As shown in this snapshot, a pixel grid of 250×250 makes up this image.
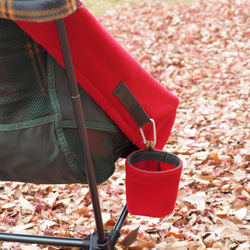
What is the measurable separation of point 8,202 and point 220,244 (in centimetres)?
142

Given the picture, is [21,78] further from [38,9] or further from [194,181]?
[194,181]

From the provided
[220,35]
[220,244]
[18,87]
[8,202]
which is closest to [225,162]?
[220,244]

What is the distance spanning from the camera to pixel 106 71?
1084mm

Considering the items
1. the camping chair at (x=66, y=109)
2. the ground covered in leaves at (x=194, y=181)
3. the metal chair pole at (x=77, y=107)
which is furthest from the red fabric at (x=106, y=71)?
the ground covered in leaves at (x=194, y=181)

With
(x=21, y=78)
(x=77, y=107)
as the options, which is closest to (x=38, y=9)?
(x=77, y=107)

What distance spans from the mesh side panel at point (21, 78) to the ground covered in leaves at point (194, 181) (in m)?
0.97

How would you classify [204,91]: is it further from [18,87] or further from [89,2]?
[89,2]

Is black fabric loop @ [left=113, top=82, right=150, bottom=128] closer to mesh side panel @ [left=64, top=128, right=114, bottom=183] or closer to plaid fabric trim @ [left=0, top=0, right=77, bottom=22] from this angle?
mesh side panel @ [left=64, top=128, right=114, bottom=183]

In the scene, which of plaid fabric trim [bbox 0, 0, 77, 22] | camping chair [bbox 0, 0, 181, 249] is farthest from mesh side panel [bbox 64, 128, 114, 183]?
plaid fabric trim [bbox 0, 0, 77, 22]

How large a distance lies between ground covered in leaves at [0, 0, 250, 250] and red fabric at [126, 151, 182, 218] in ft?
1.94

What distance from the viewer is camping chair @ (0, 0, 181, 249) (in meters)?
1.04

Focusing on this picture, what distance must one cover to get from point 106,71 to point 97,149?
27 centimetres

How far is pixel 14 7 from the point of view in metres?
0.75

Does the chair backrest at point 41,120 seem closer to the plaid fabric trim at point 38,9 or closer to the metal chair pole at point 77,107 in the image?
the metal chair pole at point 77,107
